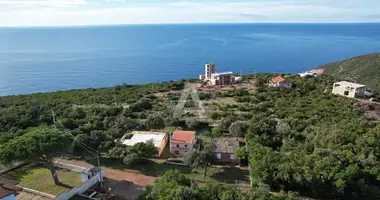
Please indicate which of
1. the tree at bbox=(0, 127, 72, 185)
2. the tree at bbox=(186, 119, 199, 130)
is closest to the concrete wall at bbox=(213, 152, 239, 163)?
the tree at bbox=(186, 119, 199, 130)

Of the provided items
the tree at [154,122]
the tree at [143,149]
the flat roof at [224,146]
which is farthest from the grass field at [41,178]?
the flat roof at [224,146]

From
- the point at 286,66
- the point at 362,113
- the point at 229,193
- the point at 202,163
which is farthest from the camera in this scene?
the point at 286,66

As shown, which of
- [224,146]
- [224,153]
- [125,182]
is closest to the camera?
[125,182]

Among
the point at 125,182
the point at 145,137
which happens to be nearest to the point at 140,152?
the point at 125,182

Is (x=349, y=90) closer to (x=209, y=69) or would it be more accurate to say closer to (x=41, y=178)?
(x=209, y=69)

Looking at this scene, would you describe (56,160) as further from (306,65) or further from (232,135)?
(306,65)

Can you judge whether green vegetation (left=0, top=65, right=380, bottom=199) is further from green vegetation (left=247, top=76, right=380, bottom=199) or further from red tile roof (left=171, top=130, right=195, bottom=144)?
red tile roof (left=171, top=130, right=195, bottom=144)

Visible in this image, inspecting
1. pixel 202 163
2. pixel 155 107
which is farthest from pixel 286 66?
pixel 202 163
